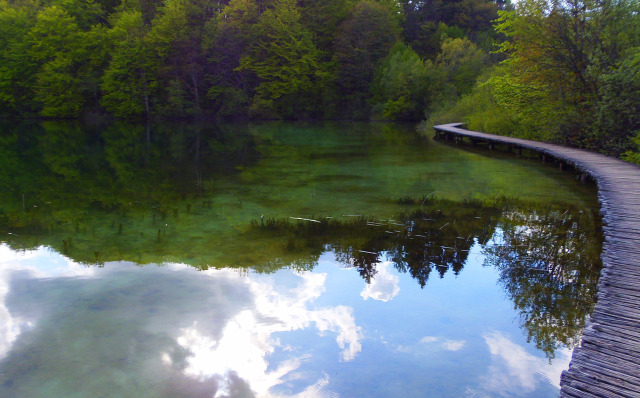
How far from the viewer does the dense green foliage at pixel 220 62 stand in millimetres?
40375

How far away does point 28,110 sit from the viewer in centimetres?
4275

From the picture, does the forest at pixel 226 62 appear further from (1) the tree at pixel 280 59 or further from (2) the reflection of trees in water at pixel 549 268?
(2) the reflection of trees in water at pixel 549 268

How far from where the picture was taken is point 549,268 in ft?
20.3

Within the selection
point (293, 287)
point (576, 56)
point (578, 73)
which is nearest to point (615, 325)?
point (293, 287)

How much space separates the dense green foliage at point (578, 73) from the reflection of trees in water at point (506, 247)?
220 inches

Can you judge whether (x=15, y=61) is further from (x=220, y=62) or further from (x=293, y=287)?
(x=293, y=287)

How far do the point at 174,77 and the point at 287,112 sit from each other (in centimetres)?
1044

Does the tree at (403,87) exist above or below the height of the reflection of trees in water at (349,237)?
above

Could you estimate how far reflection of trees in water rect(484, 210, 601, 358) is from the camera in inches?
188

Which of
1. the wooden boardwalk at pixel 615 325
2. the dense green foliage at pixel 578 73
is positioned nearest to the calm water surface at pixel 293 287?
the wooden boardwalk at pixel 615 325

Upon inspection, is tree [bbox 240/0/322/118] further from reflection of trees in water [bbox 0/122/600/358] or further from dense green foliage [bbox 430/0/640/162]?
reflection of trees in water [bbox 0/122/600/358]

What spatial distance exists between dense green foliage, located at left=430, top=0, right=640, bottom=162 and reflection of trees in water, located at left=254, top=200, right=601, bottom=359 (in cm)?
559

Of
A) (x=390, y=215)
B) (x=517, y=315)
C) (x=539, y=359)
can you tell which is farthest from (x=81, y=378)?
(x=390, y=215)

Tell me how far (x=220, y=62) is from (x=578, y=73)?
33336 millimetres
